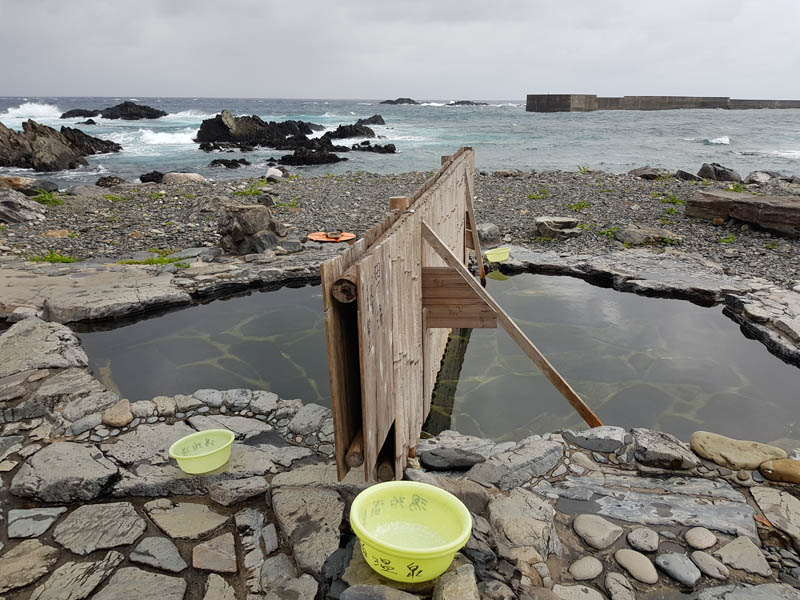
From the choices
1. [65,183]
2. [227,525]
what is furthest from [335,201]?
[65,183]

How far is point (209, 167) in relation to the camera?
2711cm

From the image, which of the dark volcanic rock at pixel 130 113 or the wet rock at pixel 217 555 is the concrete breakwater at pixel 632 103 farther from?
the wet rock at pixel 217 555

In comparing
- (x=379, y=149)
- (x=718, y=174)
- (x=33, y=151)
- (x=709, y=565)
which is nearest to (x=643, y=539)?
(x=709, y=565)

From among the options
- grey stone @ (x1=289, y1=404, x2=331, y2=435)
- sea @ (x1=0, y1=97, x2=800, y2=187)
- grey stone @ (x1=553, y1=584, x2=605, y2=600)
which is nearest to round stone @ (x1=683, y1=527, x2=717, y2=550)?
grey stone @ (x1=553, y1=584, x2=605, y2=600)

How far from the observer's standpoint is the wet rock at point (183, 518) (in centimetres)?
346

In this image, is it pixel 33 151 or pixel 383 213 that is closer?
pixel 383 213

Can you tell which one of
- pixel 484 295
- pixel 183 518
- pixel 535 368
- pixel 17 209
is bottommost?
pixel 535 368

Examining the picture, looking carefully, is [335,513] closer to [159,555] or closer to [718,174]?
[159,555]

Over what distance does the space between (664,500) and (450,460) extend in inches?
63.3

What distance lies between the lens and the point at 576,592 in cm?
284

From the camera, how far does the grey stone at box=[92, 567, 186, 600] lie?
295cm

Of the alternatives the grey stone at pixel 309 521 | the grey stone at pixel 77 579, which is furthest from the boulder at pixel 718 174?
the grey stone at pixel 77 579

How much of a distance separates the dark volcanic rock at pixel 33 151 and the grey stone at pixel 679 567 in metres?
31.2

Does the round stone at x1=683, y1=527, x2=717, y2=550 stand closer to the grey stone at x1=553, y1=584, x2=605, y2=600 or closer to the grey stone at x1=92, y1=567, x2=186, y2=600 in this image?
the grey stone at x1=553, y1=584, x2=605, y2=600
